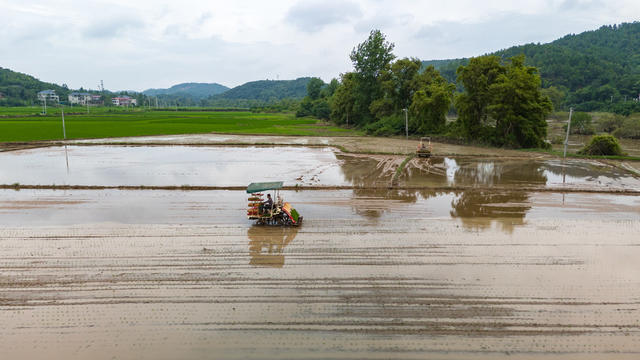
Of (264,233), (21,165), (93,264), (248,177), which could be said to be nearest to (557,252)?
(264,233)

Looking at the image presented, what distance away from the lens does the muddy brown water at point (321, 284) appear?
7.17 m

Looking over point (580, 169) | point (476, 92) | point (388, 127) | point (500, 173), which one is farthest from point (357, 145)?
Result: point (580, 169)

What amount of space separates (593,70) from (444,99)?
80.3 metres

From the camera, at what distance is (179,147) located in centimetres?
3581

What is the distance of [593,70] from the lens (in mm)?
97875

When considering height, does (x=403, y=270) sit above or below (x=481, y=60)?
below

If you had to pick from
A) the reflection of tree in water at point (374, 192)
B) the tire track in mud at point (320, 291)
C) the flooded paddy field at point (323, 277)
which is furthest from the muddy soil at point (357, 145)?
the tire track in mud at point (320, 291)

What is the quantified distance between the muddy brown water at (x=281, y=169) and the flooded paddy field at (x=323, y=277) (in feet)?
9.40

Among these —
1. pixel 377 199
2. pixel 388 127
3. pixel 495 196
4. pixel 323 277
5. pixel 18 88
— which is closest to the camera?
pixel 323 277

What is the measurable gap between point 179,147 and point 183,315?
30.2 m

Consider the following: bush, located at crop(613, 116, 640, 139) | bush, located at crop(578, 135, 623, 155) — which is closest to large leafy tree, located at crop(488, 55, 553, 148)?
bush, located at crop(578, 135, 623, 155)

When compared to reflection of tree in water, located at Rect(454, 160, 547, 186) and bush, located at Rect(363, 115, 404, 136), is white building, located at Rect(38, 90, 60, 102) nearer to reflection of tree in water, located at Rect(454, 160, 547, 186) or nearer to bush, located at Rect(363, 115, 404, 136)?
bush, located at Rect(363, 115, 404, 136)

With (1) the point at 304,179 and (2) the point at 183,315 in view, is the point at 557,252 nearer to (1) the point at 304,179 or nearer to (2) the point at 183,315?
(2) the point at 183,315

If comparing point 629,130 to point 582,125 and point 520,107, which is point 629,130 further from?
point 520,107
